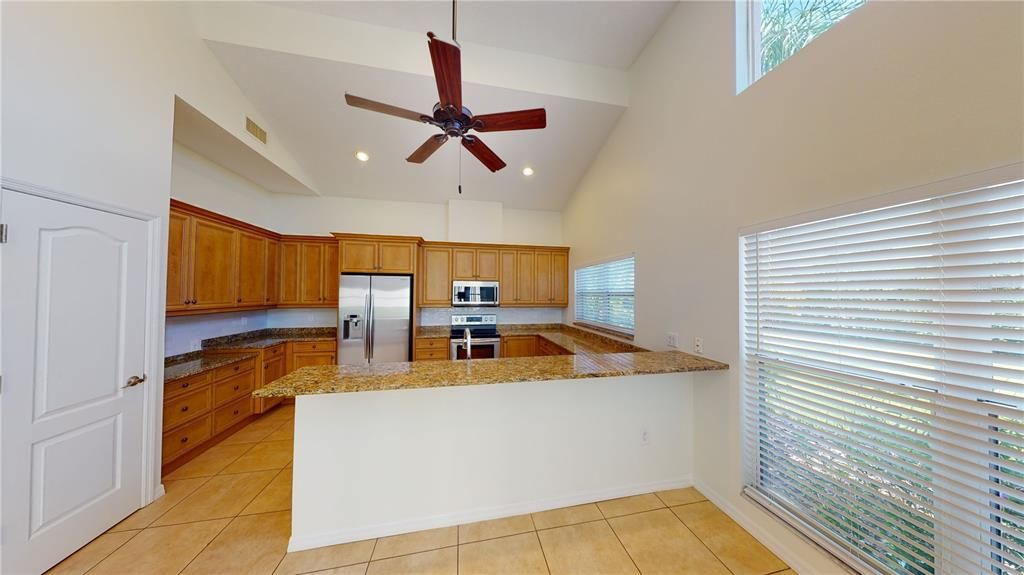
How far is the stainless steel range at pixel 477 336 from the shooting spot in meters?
4.41

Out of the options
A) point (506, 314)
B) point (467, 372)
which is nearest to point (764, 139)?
point (467, 372)

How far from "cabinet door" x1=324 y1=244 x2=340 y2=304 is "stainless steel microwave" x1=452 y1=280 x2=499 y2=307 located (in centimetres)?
168

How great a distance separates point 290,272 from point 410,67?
125 inches

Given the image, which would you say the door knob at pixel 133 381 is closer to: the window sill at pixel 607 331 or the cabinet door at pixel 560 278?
the window sill at pixel 607 331

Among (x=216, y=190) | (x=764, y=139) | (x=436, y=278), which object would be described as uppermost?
(x=216, y=190)

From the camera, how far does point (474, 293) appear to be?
4820 millimetres

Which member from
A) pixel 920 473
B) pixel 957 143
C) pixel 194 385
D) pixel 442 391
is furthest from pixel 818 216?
pixel 194 385

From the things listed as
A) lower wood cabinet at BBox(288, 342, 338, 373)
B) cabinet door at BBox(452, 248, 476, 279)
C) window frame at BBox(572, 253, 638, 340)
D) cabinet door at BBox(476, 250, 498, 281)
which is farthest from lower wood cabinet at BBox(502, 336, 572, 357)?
lower wood cabinet at BBox(288, 342, 338, 373)

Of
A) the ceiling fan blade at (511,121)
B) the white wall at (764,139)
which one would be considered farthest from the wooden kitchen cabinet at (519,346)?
the ceiling fan blade at (511,121)

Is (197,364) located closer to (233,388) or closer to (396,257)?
(233,388)

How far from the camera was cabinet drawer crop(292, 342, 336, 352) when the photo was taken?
402 centimetres

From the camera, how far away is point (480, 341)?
4508 mm

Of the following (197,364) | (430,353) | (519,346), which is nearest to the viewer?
(197,364)

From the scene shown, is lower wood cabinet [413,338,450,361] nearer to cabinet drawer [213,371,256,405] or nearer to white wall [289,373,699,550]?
cabinet drawer [213,371,256,405]
